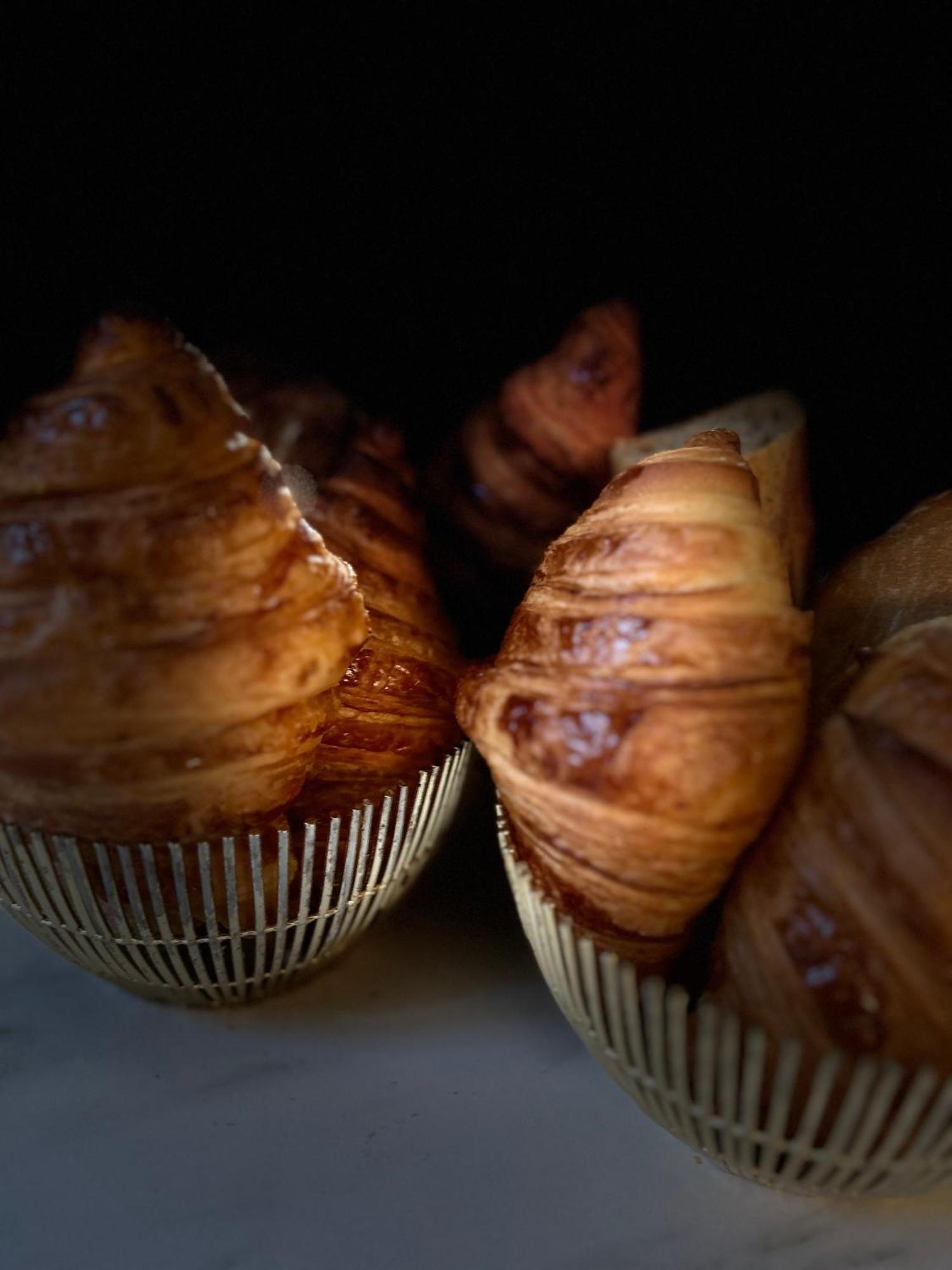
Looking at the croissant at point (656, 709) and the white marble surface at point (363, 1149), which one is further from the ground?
the croissant at point (656, 709)

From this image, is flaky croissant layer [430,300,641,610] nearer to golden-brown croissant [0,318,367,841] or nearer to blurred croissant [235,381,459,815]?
blurred croissant [235,381,459,815]

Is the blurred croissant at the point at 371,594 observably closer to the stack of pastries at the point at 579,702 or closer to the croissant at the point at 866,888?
the stack of pastries at the point at 579,702

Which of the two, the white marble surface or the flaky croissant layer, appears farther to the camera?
the flaky croissant layer

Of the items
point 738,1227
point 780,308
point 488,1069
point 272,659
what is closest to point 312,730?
point 272,659

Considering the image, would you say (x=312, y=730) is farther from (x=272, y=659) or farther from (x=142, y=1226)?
(x=142, y=1226)

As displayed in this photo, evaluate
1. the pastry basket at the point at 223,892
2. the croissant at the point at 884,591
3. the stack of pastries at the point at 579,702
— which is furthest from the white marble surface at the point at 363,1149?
the croissant at the point at 884,591

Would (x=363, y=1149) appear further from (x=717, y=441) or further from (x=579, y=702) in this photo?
(x=717, y=441)

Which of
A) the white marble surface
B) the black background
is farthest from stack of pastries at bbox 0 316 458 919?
the white marble surface
